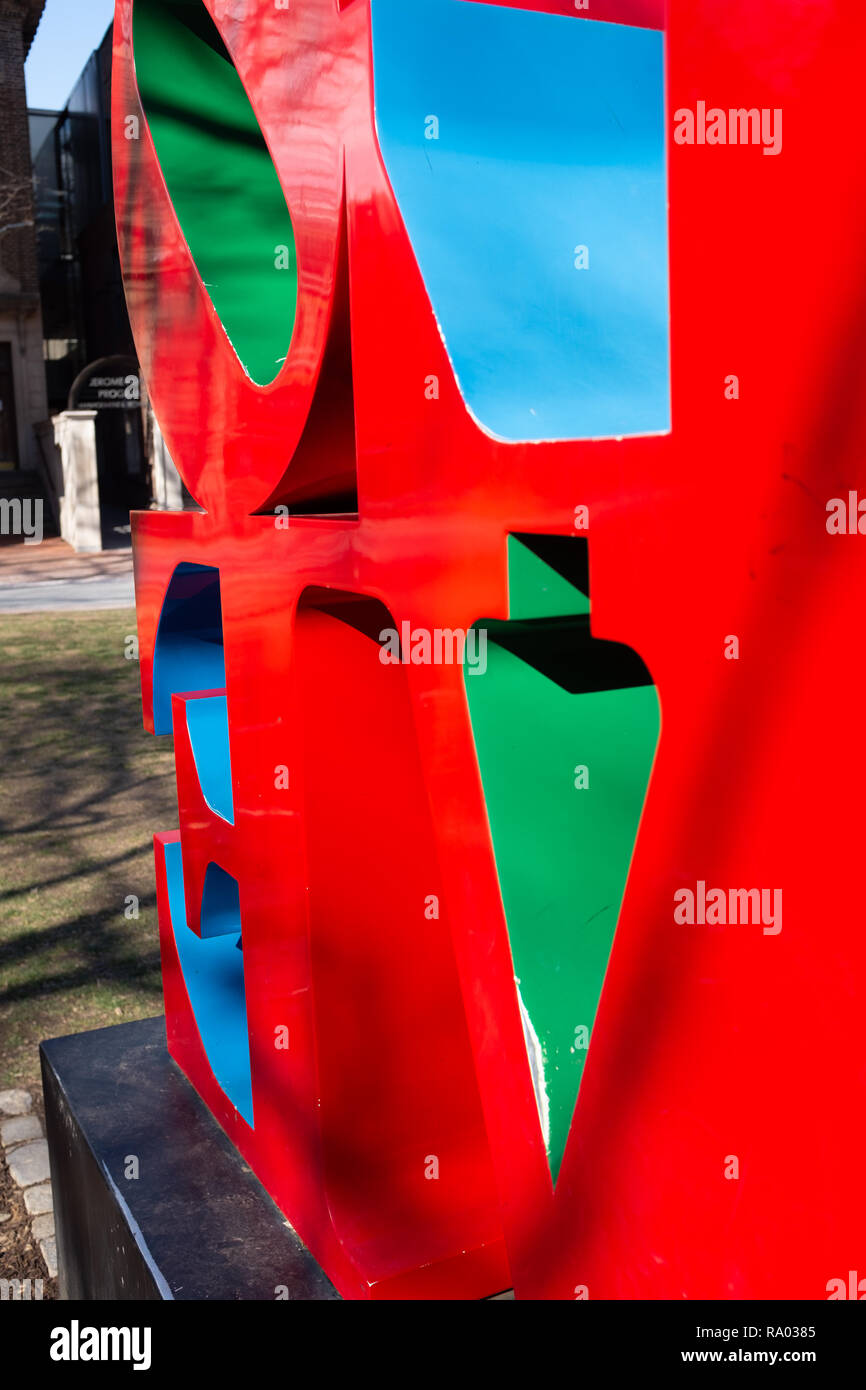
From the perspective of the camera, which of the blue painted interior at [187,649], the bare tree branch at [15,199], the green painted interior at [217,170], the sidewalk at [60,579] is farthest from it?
the bare tree branch at [15,199]

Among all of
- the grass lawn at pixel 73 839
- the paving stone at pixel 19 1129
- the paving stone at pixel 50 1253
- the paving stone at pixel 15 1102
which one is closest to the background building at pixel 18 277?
the grass lawn at pixel 73 839

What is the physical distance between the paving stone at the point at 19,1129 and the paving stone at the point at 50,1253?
1.87 ft

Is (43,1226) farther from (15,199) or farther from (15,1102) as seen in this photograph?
(15,199)

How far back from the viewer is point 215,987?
122 inches

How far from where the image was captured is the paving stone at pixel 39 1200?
12.8ft

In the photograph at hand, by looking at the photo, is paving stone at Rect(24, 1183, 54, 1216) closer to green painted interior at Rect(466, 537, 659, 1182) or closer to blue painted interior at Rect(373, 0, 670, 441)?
green painted interior at Rect(466, 537, 659, 1182)

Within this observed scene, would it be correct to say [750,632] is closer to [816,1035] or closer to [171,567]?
[816,1035]

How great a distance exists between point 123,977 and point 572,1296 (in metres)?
4.19

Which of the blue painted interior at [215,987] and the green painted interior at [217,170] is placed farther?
the blue painted interior at [215,987]

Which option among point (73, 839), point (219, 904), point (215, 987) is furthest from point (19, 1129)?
point (73, 839)

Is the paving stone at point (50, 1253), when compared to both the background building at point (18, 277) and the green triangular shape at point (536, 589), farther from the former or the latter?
the background building at point (18, 277)

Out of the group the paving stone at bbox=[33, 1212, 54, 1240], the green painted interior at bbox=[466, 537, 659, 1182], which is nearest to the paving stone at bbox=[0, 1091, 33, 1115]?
the paving stone at bbox=[33, 1212, 54, 1240]

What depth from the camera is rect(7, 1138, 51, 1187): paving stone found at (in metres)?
4.04

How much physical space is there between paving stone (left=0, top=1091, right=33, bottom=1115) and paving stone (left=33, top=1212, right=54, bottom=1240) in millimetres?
627
